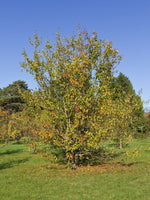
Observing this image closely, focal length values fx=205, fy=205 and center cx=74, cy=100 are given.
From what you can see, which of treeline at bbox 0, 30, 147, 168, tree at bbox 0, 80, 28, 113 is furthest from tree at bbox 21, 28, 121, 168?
tree at bbox 0, 80, 28, 113

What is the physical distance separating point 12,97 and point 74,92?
36.9 m

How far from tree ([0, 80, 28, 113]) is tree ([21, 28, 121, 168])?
3225 centimetres

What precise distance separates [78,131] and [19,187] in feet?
16.9

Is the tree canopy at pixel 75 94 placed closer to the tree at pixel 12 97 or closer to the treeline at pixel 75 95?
the treeline at pixel 75 95

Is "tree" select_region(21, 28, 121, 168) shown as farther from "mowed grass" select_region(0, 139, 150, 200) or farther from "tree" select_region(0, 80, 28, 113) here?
"tree" select_region(0, 80, 28, 113)

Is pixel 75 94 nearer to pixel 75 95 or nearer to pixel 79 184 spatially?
pixel 75 95

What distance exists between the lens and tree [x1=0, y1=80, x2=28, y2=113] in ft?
153

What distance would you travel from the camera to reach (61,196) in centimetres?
859

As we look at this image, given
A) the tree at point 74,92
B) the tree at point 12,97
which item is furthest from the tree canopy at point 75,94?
the tree at point 12,97

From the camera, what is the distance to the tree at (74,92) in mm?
13133

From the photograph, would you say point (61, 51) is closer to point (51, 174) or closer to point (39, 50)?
point (39, 50)

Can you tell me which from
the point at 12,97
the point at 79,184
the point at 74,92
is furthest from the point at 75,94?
the point at 12,97

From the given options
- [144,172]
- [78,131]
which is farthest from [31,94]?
[144,172]

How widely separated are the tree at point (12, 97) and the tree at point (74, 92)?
3225 centimetres
